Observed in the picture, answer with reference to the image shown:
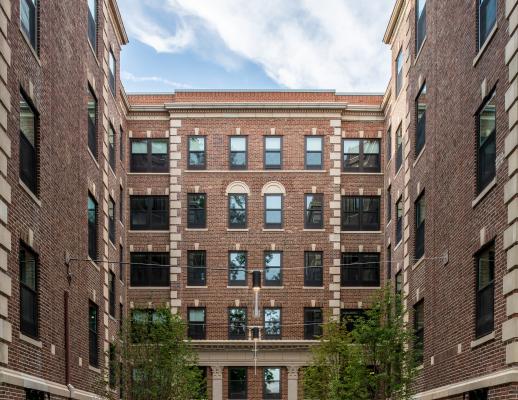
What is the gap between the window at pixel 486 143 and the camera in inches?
643

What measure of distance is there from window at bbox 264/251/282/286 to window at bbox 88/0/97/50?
16.1 m

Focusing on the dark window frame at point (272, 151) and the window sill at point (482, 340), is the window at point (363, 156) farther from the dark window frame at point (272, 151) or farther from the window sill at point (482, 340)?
the window sill at point (482, 340)

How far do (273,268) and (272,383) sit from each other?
5504mm

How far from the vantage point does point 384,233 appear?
125 feet

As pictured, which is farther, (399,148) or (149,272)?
(149,272)

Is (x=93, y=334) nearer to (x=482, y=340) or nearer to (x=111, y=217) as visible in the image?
(x=111, y=217)

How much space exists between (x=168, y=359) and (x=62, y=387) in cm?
620

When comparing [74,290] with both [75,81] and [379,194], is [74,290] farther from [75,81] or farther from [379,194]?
[379,194]

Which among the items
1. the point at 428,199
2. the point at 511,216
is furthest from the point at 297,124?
the point at 511,216

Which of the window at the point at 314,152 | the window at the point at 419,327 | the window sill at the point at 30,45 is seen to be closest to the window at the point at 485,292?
the window at the point at 419,327

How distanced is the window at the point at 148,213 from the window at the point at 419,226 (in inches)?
660

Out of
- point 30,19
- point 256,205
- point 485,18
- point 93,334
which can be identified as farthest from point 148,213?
point 485,18

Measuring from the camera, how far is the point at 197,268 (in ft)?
126

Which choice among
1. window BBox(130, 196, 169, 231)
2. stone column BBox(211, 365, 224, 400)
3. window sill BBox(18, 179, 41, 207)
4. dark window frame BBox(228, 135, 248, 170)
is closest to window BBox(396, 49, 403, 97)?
dark window frame BBox(228, 135, 248, 170)
